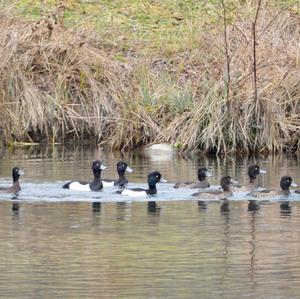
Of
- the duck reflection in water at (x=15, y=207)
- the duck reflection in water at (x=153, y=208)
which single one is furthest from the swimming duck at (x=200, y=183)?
the duck reflection in water at (x=15, y=207)

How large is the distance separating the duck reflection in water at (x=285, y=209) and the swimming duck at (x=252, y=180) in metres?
1.24

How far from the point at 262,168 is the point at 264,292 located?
11626 mm

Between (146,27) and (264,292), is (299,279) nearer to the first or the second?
(264,292)

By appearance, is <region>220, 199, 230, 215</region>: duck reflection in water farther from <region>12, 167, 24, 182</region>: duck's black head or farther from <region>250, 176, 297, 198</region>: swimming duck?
<region>12, 167, 24, 182</region>: duck's black head

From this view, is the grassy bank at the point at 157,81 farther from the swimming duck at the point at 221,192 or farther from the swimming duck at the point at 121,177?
the swimming duck at the point at 221,192

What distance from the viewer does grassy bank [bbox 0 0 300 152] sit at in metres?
27.9

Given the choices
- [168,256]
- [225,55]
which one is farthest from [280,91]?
[168,256]

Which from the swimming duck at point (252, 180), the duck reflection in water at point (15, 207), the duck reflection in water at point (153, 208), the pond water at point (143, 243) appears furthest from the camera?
the swimming duck at point (252, 180)

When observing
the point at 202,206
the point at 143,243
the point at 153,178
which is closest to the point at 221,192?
the point at 153,178

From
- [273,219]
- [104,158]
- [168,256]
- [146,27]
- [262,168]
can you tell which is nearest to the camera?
[168,256]

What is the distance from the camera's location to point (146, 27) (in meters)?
34.1

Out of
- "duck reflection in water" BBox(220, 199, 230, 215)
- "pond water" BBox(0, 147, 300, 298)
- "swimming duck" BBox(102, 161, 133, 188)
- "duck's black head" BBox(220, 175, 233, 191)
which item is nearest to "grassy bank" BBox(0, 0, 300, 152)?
"pond water" BBox(0, 147, 300, 298)

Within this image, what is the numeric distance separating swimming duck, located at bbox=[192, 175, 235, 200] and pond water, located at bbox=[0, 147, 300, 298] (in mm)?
235

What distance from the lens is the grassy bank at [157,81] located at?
27.9 meters
